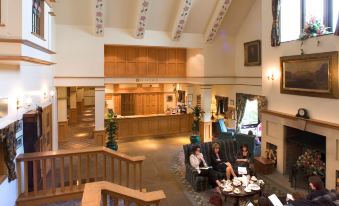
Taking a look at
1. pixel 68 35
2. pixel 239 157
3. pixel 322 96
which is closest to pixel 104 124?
pixel 68 35

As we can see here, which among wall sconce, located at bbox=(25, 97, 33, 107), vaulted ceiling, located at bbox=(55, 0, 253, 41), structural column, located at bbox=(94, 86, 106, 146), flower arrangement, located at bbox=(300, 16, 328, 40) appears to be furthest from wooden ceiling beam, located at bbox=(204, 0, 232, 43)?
wall sconce, located at bbox=(25, 97, 33, 107)

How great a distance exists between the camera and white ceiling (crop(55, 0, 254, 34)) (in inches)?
333

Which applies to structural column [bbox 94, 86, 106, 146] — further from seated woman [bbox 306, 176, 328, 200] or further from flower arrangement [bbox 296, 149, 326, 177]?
seated woman [bbox 306, 176, 328, 200]

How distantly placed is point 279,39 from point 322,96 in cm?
204

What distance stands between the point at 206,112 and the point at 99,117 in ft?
14.0

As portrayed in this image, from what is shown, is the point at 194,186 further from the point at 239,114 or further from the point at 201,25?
the point at 201,25

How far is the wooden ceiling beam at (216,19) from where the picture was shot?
890 centimetres

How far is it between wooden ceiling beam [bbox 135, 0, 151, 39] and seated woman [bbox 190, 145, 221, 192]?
15.2ft

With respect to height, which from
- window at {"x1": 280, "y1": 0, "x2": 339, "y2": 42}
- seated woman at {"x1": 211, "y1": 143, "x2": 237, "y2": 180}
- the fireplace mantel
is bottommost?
seated woman at {"x1": 211, "y1": 143, "x2": 237, "y2": 180}

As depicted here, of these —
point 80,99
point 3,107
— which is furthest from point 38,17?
point 80,99

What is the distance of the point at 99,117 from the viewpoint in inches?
372

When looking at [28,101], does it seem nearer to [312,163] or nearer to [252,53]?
[312,163]

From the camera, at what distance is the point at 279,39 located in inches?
277

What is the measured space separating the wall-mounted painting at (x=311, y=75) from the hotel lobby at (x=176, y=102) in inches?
1.0
